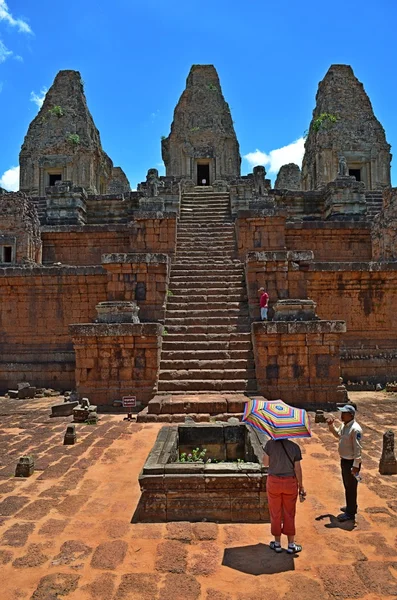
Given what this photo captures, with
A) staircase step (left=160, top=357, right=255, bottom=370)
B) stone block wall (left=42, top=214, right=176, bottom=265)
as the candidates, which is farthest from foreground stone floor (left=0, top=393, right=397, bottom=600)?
stone block wall (left=42, top=214, right=176, bottom=265)

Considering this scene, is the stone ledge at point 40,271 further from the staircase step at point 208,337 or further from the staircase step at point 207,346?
the staircase step at point 207,346

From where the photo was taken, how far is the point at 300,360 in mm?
8422

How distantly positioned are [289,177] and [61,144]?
16741 millimetres

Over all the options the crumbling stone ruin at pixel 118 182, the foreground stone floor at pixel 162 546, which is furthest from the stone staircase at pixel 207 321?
the crumbling stone ruin at pixel 118 182

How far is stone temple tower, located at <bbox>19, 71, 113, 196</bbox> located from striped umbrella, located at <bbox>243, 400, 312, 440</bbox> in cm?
2656

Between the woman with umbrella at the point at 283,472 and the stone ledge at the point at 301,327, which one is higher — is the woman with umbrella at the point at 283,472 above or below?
below

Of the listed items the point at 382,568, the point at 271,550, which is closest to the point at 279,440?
the point at 271,550

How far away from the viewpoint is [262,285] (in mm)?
10062

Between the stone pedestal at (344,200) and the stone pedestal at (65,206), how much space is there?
942 centimetres

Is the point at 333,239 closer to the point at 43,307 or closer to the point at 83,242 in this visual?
the point at 83,242

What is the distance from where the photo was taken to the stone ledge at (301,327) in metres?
8.34

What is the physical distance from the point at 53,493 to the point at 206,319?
5884mm

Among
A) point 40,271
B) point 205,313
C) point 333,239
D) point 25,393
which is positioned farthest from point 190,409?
point 333,239

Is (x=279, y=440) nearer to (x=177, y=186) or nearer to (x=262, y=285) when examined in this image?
(x=262, y=285)
